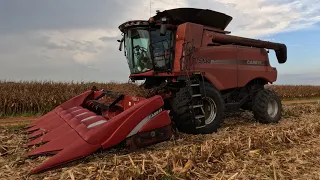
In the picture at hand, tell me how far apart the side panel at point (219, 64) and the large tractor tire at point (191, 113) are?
1.60ft

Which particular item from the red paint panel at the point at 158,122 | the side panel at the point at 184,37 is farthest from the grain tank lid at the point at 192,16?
the red paint panel at the point at 158,122

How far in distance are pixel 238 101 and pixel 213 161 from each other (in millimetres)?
4061

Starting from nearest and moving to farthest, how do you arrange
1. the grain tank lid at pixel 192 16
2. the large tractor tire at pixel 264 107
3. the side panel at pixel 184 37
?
1. the side panel at pixel 184 37
2. the grain tank lid at pixel 192 16
3. the large tractor tire at pixel 264 107

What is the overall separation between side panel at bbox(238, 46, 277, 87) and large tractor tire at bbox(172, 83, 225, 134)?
1587 mm

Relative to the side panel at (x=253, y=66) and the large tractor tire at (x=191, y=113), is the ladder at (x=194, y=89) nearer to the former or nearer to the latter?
the large tractor tire at (x=191, y=113)

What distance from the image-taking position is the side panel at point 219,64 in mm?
6379

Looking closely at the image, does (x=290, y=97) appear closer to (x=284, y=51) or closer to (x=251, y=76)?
(x=284, y=51)

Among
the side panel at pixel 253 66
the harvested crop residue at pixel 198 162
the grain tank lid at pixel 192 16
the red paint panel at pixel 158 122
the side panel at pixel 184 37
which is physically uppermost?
the grain tank lid at pixel 192 16

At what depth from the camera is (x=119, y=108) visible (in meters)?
5.65

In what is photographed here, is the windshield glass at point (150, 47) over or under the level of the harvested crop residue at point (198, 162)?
over

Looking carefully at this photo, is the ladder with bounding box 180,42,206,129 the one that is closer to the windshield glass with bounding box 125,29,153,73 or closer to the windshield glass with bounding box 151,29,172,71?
the windshield glass with bounding box 151,29,172,71

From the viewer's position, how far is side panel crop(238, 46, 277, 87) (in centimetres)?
734

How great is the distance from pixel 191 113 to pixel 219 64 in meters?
1.89

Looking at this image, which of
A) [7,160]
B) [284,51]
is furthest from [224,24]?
[7,160]
